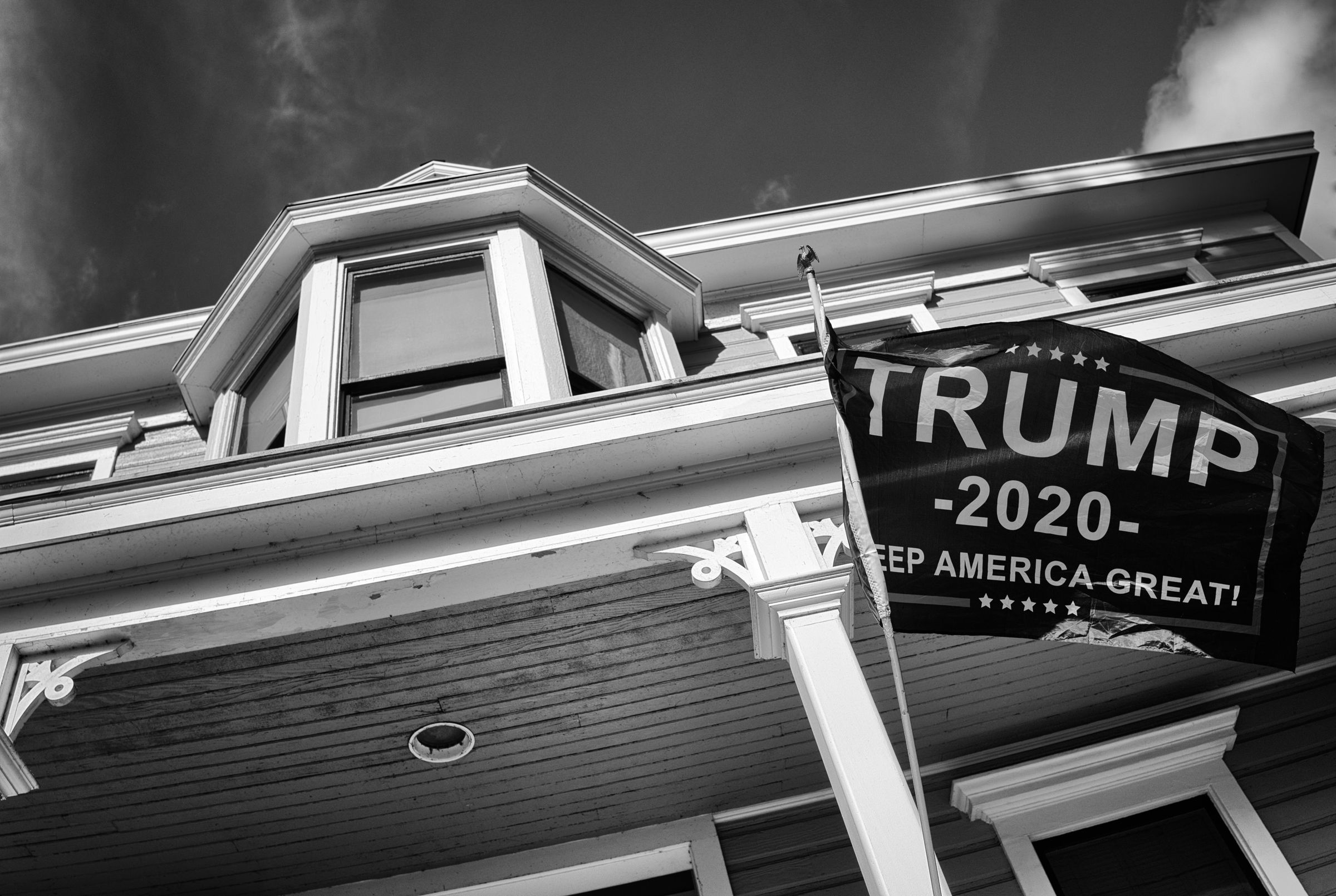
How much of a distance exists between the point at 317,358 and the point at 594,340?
1754mm

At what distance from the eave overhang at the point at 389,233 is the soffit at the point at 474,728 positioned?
9.12 feet

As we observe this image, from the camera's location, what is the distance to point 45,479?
6.99 meters

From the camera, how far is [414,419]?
530 cm

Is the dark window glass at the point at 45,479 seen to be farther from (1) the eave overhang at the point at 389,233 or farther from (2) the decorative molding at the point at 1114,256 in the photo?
(2) the decorative molding at the point at 1114,256

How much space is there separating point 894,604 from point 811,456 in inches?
35.4

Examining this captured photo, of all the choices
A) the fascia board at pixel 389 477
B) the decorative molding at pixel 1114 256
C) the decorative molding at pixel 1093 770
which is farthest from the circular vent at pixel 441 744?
the decorative molding at pixel 1114 256

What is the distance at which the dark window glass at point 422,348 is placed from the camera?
534 cm

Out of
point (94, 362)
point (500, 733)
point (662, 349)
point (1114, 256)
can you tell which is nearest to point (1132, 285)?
point (1114, 256)

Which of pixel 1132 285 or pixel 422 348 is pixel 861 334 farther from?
pixel 422 348

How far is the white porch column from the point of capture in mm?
3104

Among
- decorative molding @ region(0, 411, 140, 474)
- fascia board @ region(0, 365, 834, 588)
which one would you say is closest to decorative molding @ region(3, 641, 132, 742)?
fascia board @ region(0, 365, 834, 588)

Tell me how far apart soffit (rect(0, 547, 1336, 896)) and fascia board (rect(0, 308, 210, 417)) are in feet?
11.4

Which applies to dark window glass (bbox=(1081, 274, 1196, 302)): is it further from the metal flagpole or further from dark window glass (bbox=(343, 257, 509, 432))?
dark window glass (bbox=(343, 257, 509, 432))

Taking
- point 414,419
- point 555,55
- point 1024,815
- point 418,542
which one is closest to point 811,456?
point 418,542
